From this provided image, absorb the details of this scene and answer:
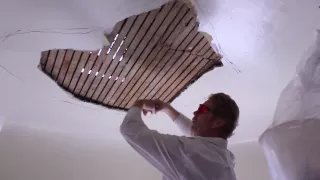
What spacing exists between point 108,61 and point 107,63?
0.5 inches

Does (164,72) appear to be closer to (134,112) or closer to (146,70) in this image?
(146,70)

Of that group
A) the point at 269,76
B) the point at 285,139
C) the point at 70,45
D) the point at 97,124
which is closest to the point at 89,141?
the point at 97,124

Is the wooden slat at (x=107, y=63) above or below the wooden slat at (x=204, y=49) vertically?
below

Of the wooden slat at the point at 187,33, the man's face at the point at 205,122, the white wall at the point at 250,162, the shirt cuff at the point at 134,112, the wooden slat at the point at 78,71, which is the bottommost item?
the white wall at the point at 250,162

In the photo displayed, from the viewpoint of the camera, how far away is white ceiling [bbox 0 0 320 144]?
38.7 inches

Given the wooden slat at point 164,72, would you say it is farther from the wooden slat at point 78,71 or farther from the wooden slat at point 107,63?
the wooden slat at point 78,71

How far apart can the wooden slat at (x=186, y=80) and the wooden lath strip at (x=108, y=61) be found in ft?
1.16

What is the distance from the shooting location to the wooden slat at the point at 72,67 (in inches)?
45.9

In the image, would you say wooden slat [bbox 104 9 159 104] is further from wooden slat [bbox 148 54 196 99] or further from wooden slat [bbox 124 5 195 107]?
wooden slat [bbox 148 54 196 99]

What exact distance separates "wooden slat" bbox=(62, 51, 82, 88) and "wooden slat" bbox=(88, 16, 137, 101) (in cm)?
10

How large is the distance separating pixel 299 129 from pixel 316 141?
0.18 ft

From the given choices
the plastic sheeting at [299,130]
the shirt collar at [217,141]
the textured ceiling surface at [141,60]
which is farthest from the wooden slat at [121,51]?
the plastic sheeting at [299,130]

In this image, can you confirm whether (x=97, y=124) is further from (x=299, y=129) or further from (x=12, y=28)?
(x=299, y=129)

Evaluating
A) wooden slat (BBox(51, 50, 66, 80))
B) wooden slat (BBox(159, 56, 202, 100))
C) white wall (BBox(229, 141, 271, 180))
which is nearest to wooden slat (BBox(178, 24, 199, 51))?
wooden slat (BBox(159, 56, 202, 100))
